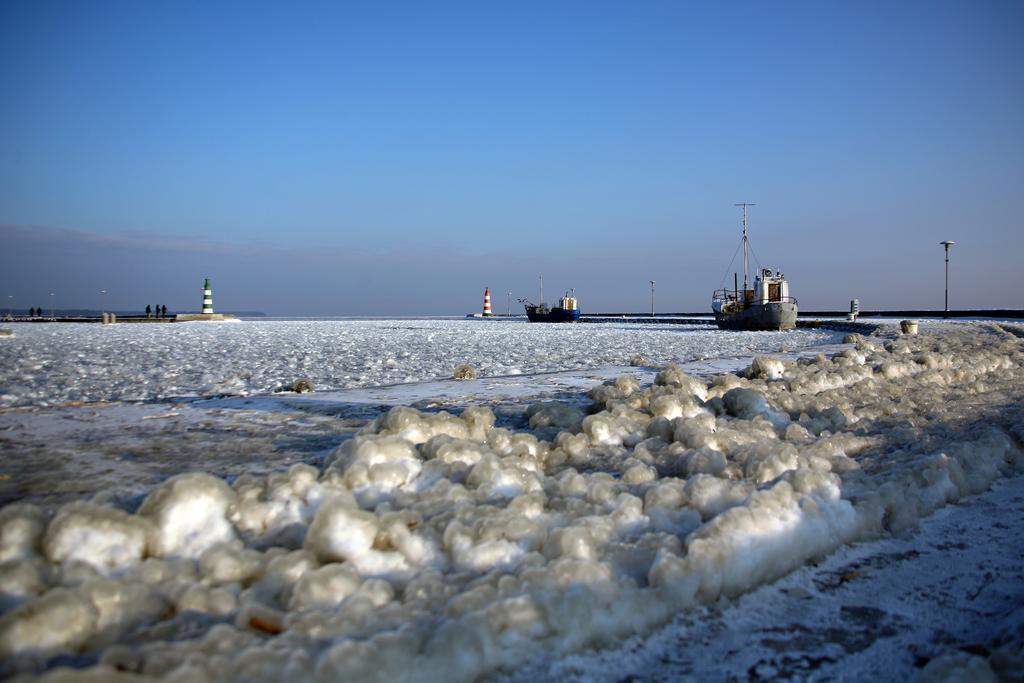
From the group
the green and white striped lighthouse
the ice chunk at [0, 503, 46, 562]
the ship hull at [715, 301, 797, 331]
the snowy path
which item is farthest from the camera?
the green and white striped lighthouse

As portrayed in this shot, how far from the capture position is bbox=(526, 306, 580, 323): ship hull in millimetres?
57094

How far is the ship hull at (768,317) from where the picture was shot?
92.5 feet

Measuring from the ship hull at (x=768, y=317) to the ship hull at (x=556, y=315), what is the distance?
1039 inches

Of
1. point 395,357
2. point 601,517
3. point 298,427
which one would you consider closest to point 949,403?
point 601,517

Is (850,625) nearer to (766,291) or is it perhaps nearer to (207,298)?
(766,291)

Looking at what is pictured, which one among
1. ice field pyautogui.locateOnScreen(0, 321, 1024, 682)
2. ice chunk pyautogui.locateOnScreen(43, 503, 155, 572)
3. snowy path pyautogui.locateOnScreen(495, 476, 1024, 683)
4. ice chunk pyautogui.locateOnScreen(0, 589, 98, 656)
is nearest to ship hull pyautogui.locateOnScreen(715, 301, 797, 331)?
ice field pyautogui.locateOnScreen(0, 321, 1024, 682)

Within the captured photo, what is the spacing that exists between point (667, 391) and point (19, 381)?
6.59 meters

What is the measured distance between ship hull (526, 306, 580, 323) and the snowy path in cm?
5464

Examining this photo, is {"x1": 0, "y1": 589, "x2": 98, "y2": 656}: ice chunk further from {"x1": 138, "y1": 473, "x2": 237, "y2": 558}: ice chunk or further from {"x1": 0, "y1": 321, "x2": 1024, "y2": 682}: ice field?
{"x1": 138, "y1": 473, "x2": 237, "y2": 558}: ice chunk

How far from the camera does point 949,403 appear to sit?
4.34 meters

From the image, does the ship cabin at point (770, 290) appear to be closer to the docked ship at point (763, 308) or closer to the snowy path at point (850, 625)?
the docked ship at point (763, 308)

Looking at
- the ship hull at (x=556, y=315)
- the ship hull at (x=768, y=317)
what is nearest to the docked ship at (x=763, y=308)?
the ship hull at (x=768, y=317)

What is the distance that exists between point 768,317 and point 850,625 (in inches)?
1145

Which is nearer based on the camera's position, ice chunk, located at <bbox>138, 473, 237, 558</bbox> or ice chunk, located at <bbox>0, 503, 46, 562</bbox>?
ice chunk, located at <bbox>0, 503, 46, 562</bbox>
